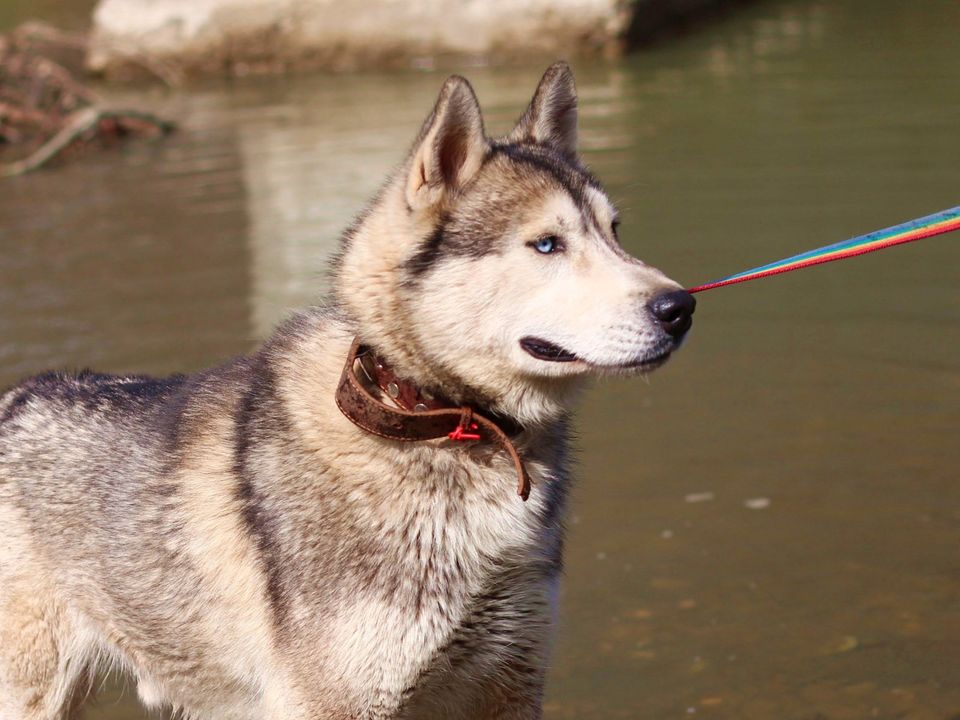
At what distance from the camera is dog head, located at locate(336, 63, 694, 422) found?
3248mm

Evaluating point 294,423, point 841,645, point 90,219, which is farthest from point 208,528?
point 90,219

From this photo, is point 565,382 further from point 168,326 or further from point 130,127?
point 130,127

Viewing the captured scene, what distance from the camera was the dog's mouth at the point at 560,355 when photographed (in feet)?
10.7

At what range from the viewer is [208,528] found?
3582mm

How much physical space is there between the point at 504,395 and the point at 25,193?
10233 millimetres

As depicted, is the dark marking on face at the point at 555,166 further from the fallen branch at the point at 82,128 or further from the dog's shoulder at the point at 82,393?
Answer: the fallen branch at the point at 82,128

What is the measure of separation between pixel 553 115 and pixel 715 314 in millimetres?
4431

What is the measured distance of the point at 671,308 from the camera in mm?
3203

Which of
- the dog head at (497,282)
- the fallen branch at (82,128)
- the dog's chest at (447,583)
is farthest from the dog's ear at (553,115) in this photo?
the fallen branch at (82,128)

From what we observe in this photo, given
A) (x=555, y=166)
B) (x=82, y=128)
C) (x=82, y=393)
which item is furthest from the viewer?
(x=82, y=128)

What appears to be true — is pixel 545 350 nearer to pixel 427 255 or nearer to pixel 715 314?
pixel 427 255

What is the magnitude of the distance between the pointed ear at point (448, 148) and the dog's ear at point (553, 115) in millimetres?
416

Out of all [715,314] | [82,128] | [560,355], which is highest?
[560,355]

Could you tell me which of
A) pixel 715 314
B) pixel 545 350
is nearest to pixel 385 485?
pixel 545 350
